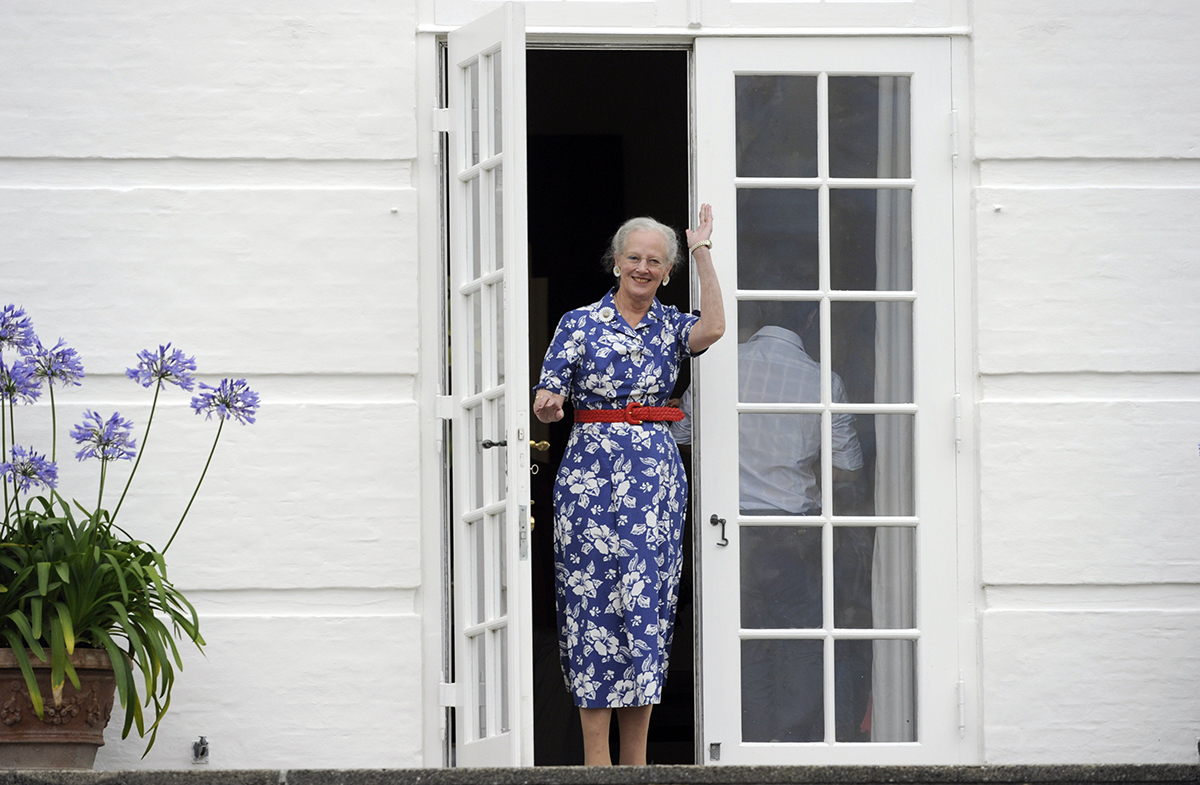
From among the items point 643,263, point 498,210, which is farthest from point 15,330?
point 643,263

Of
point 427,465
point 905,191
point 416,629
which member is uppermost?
point 905,191

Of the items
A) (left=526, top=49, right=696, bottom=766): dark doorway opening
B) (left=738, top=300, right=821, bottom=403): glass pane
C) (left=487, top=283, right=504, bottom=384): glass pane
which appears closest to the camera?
(left=487, top=283, right=504, bottom=384): glass pane

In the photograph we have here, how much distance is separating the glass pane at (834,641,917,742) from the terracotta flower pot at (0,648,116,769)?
2.07 m

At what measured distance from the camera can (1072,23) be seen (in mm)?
4688

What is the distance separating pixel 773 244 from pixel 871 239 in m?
0.30

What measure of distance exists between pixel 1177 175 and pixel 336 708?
A: 2.94 metres

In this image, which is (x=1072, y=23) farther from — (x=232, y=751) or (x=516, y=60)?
(x=232, y=751)

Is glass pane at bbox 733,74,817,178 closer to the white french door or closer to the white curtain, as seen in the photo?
the white french door

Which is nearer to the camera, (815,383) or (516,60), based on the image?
(516,60)

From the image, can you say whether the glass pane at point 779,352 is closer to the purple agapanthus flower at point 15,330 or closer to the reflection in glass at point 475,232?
the reflection in glass at point 475,232

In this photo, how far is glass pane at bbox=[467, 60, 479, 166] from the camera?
4488mm

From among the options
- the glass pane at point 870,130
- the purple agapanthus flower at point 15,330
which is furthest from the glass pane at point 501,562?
the glass pane at point 870,130

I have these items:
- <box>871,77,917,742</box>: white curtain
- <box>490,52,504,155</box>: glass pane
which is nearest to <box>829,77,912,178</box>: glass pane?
<box>871,77,917,742</box>: white curtain

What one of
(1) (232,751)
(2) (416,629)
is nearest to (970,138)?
(2) (416,629)
